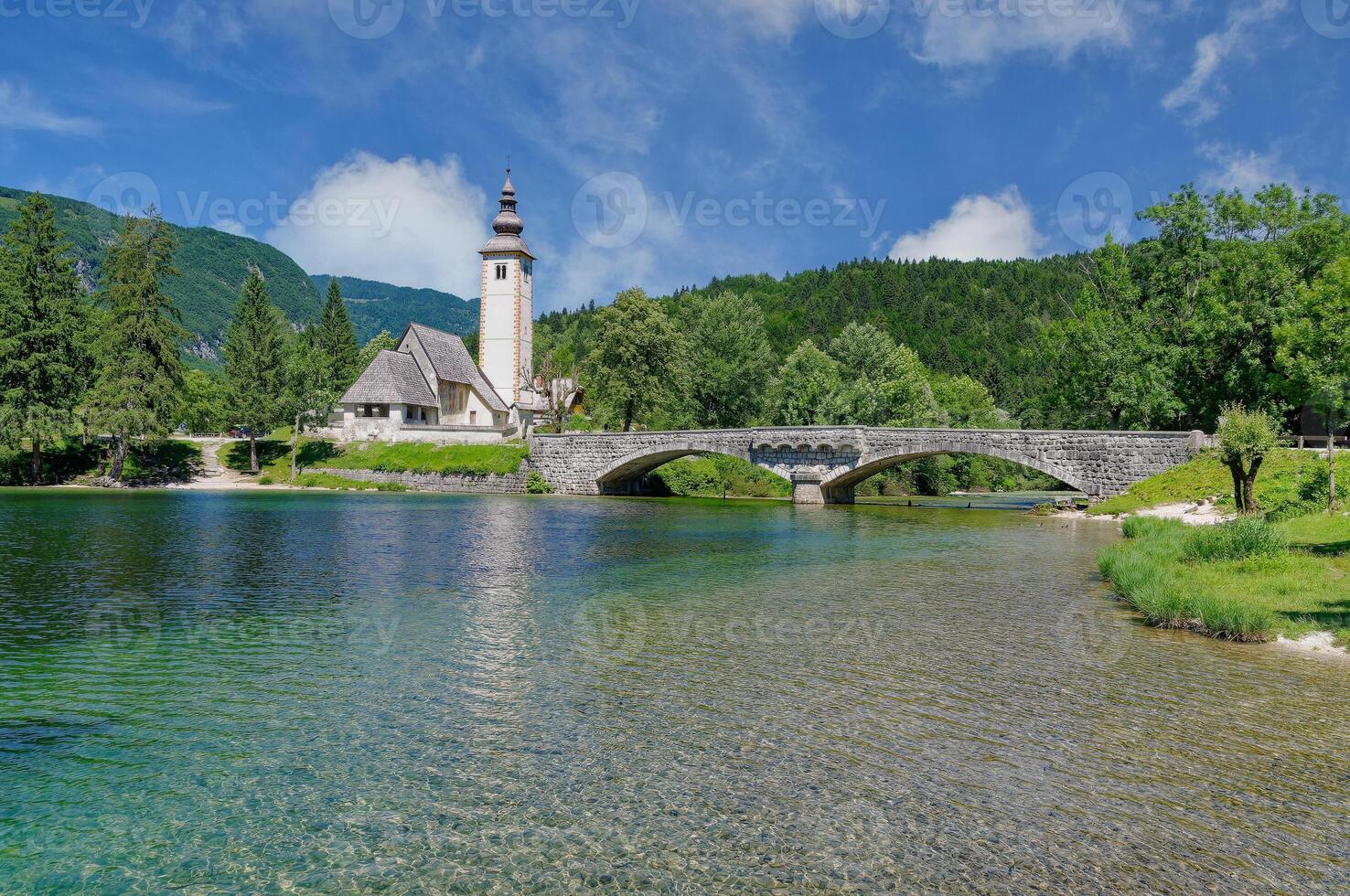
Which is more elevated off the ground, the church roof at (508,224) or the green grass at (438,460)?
the church roof at (508,224)

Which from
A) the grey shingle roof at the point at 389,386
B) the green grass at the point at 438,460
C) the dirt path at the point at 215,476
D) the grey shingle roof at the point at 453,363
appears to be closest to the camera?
the dirt path at the point at 215,476

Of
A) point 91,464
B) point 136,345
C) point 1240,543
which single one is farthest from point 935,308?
point 1240,543

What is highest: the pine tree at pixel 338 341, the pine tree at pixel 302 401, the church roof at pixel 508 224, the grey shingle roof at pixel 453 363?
the church roof at pixel 508 224

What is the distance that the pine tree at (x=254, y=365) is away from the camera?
71.1 m

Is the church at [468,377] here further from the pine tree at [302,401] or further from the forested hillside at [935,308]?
the forested hillside at [935,308]

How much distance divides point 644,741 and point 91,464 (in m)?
71.5

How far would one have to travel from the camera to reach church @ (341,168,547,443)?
71625 mm

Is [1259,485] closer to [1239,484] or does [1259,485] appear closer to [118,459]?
[1239,484]

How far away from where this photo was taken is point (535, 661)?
12.6 m

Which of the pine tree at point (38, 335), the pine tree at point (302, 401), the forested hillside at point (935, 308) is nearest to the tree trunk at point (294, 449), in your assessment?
the pine tree at point (302, 401)

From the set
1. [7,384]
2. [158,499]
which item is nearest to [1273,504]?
[158,499]

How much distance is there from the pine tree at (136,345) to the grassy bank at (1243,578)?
64.2 m

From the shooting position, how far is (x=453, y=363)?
266ft

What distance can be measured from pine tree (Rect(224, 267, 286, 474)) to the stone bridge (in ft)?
81.6
